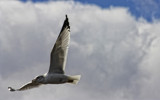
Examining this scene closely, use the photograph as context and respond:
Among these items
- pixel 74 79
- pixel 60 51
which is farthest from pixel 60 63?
pixel 74 79

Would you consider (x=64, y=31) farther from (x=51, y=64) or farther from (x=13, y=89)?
(x=13, y=89)

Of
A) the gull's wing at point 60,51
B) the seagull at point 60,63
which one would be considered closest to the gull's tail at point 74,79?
the seagull at point 60,63

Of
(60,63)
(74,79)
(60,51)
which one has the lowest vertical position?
(74,79)

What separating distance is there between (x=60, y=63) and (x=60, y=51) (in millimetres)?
922

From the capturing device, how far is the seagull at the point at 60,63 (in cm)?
2933

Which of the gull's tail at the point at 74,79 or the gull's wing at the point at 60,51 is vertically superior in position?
the gull's wing at the point at 60,51

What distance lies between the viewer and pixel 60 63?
3012 cm

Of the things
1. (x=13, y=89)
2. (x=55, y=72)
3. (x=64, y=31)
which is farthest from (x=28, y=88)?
(x=64, y=31)

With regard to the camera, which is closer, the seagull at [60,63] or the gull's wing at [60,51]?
the seagull at [60,63]

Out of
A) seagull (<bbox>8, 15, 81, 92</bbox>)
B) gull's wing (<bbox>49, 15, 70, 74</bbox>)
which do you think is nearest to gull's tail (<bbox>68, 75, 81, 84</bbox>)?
seagull (<bbox>8, 15, 81, 92</bbox>)

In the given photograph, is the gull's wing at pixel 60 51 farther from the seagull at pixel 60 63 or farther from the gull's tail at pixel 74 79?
the gull's tail at pixel 74 79

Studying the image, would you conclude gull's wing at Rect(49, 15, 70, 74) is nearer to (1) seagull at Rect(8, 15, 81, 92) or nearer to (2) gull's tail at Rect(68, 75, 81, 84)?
(1) seagull at Rect(8, 15, 81, 92)

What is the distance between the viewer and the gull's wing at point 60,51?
96.7ft

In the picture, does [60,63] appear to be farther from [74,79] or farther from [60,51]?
[74,79]
